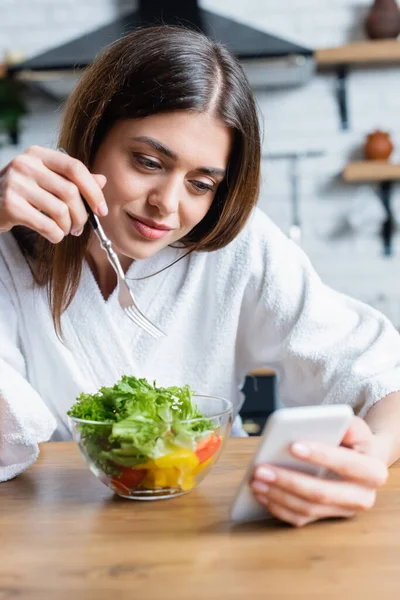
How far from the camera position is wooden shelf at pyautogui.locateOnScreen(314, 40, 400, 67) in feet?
11.3

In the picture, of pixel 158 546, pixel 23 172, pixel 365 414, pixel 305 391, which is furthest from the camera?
pixel 305 391

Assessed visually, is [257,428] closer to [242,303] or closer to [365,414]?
[242,303]

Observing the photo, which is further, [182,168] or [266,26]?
[266,26]

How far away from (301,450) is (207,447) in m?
0.16

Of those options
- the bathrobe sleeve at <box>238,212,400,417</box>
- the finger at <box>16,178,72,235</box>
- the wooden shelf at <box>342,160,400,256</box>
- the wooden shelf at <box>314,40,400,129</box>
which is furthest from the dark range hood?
the finger at <box>16,178,72,235</box>

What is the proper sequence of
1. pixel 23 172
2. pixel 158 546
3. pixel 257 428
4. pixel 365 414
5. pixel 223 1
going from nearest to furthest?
1. pixel 158 546
2. pixel 23 172
3. pixel 365 414
4. pixel 257 428
5. pixel 223 1

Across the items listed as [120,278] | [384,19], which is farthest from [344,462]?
[384,19]

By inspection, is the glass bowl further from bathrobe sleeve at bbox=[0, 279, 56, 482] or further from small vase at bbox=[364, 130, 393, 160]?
small vase at bbox=[364, 130, 393, 160]

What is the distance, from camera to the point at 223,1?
3703mm

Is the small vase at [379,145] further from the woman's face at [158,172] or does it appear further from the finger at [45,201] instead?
the finger at [45,201]

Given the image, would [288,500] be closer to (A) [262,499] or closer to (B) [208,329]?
(A) [262,499]

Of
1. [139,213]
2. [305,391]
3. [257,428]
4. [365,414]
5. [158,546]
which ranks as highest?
[139,213]

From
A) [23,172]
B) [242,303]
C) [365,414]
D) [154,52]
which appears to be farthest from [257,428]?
[23,172]

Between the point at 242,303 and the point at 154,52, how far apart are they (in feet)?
1.82
